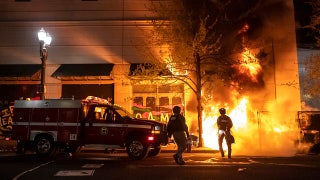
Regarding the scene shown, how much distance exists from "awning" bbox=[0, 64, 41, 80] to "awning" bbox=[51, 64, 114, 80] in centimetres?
123

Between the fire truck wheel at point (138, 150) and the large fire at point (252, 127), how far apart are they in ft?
16.4

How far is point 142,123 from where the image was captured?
12.2 meters

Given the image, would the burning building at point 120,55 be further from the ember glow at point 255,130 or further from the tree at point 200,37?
the ember glow at point 255,130

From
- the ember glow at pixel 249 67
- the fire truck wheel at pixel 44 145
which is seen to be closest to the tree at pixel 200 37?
the ember glow at pixel 249 67

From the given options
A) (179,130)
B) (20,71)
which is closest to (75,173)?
(179,130)

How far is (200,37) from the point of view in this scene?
16.3 m

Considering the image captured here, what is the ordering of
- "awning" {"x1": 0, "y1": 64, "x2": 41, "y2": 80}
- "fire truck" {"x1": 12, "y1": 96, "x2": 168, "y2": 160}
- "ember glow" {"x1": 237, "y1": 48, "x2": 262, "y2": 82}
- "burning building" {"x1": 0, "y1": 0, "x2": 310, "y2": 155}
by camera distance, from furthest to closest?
1. "burning building" {"x1": 0, "y1": 0, "x2": 310, "y2": 155}
2. "awning" {"x1": 0, "y1": 64, "x2": 41, "y2": 80}
3. "ember glow" {"x1": 237, "y1": 48, "x2": 262, "y2": 82}
4. "fire truck" {"x1": 12, "y1": 96, "x2": 168, "y2": 160}

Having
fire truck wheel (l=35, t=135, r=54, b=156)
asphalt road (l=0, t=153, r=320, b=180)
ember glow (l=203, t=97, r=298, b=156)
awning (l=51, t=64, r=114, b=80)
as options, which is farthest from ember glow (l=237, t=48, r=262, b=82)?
fire truck wheel (l=35, t=135, r=54, b=156)

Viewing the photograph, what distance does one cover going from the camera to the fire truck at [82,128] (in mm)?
12172

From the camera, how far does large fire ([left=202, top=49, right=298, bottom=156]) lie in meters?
16.5

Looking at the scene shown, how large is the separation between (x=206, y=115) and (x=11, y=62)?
11.2m

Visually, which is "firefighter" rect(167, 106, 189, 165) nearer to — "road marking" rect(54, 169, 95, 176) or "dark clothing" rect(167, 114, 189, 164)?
"dark clothing" rect(167, 114, 189, 164)

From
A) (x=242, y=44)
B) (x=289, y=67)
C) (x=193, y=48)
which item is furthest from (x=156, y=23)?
(x=289, y=67)

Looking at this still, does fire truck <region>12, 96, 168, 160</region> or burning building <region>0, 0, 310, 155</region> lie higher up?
burning building <region>0, 0, 310, 155</region>
